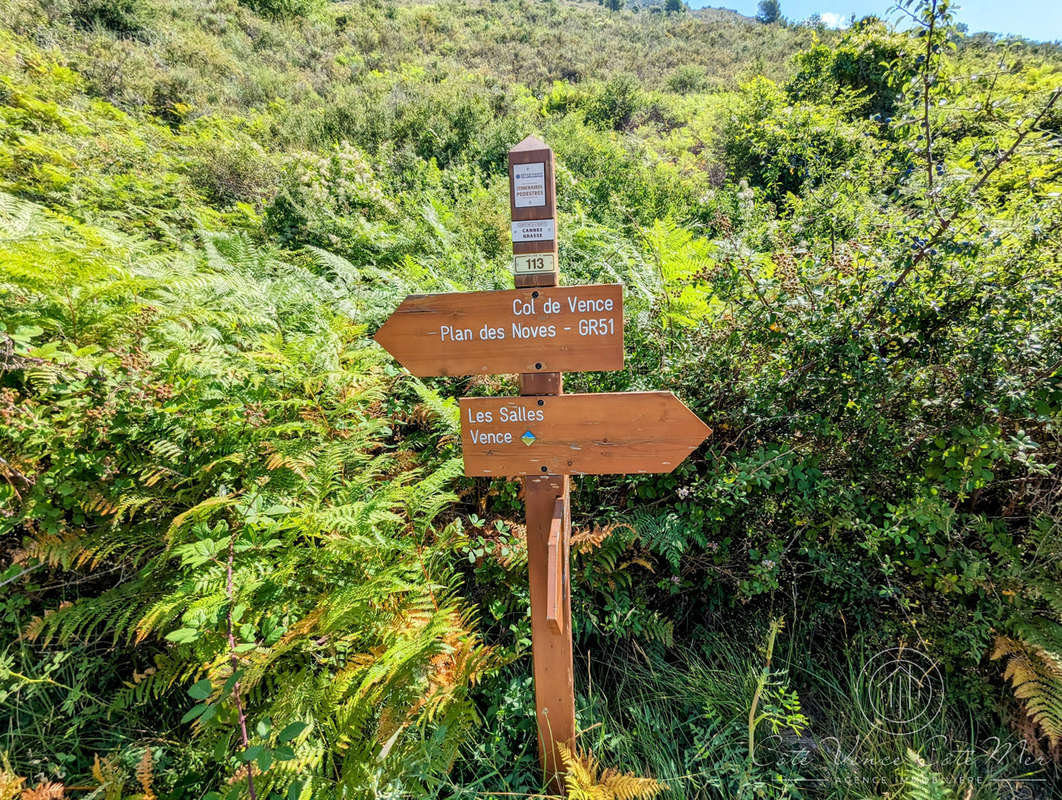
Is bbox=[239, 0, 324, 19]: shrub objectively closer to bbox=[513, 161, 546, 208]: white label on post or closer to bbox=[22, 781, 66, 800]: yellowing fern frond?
bbox=[513, 161, 546, 208]: white label on post

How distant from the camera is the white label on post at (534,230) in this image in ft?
4.76

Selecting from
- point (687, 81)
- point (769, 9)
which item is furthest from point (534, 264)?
point (769, 9)

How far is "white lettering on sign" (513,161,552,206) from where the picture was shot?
1.42 metres

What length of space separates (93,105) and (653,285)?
8.34 meters

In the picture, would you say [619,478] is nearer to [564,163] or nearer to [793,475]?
[793,475]

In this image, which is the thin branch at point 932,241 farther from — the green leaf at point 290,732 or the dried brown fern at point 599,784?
the green leaf at point 290,732

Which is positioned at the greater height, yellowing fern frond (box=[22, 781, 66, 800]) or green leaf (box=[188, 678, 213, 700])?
green leaf (box=[188, 678, 213, 700])

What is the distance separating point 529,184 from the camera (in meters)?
1.43

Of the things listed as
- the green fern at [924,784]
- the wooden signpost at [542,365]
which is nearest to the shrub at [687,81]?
the wooden signpost at [542,365]

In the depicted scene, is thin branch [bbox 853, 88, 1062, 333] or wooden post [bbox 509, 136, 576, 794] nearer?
wooden post [bbox 509, 136, 576, 794]

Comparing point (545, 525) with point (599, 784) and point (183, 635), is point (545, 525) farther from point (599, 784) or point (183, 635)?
point (183, 635)

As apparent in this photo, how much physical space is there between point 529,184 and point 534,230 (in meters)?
0.13

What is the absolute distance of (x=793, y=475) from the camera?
2.16 m

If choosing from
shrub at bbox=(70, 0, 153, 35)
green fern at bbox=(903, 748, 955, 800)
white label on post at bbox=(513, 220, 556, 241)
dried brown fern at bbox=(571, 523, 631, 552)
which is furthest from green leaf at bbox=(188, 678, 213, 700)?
shrub at bbox=(70, 0, 153, 35)
